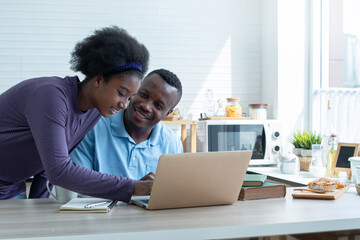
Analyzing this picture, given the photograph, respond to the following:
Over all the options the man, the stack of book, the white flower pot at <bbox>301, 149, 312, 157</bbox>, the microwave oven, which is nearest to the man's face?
the man

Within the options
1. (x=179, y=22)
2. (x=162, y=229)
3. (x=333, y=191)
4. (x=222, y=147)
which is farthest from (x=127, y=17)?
(x=162, y=229)

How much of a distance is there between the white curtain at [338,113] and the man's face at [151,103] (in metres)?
2.14

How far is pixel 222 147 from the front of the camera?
3.75 metres

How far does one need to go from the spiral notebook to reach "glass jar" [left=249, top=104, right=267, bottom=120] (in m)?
2.74

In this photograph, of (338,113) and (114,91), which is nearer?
(114,91)

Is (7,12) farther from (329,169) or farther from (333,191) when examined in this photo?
(333,191)

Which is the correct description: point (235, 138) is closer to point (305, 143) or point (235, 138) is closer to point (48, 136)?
point (305, 143)

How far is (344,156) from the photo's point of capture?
260 centimetres

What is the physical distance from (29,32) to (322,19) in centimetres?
277

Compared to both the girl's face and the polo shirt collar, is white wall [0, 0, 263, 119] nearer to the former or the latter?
the polo shirt collar

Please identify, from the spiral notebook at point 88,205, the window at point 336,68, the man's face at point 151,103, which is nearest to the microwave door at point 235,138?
the window at point 336,68

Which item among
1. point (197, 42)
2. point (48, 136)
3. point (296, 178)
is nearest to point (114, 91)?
point (48, 136)

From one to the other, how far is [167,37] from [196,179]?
322cm

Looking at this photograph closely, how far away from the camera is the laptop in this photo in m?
1.39
